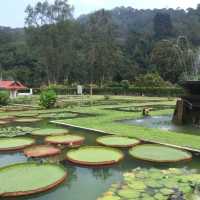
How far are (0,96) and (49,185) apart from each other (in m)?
16.7

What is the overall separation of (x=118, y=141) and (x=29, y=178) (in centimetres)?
312

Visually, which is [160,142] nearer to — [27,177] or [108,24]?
[27,177]

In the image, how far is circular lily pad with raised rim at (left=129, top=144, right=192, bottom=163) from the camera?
592cm

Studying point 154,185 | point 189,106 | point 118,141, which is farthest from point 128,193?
point 189,106

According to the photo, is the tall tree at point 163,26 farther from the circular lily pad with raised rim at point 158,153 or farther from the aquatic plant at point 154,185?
the aquatic plant at point 154,185

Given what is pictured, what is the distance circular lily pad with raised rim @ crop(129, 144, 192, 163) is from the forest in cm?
3021

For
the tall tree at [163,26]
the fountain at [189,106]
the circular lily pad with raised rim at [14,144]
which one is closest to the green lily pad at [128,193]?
the circular lily pad with raised rim at [14,144]

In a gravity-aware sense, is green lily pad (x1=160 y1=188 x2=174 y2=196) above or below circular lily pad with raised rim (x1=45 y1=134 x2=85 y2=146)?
below

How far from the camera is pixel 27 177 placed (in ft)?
15.8

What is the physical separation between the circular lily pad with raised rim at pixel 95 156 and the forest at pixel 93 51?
3070cm

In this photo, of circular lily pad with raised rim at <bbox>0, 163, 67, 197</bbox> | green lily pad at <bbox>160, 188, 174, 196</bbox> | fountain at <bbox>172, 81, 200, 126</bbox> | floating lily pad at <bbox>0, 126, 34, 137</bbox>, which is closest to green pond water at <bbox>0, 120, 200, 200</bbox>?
circular lily pad with raised rim at <bbox>0, 163, 67, 197</bbox>

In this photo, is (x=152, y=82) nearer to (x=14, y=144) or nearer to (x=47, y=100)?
(x=47, y=100)

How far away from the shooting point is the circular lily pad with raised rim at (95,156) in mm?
5741

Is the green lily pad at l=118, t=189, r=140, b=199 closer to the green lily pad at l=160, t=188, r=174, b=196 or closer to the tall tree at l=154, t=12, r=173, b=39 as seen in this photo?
the green lily pad at l=160, t=188, r=174, b=196
